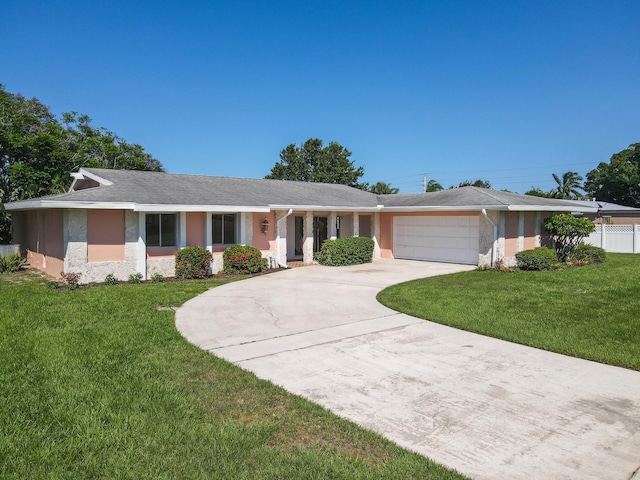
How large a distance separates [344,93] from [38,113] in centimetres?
1797

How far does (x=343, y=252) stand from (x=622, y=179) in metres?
44.4

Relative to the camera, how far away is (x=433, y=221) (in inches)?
746

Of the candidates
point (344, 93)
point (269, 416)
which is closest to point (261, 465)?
point (269, 416)

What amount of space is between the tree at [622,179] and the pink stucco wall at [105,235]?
172 ft

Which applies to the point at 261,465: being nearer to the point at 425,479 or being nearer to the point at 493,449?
the point at 425,479

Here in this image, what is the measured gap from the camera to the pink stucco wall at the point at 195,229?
14866 millimetres

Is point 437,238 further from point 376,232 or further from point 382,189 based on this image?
point 382,189

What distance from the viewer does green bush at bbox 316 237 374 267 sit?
17875mm

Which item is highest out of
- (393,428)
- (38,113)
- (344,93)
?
(344,93)

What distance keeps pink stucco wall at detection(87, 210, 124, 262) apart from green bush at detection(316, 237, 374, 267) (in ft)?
25.7

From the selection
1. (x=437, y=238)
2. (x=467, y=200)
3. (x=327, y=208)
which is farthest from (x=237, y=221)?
(x=467, y=200)

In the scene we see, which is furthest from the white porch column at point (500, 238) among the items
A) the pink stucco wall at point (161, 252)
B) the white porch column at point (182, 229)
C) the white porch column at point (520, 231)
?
the pink stucco wall at point (161, 252)

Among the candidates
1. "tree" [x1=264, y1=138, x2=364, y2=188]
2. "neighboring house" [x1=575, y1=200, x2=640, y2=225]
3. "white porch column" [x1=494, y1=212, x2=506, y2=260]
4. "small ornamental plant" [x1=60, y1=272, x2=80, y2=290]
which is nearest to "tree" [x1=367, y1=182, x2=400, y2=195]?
"tree" [x1=264, y1=138, x2=364, y2=188]

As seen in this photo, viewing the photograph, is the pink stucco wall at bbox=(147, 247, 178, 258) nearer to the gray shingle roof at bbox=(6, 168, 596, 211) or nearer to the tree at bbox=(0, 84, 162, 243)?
the gray shingle roof at bbox=(6, 168, 596, 211)
